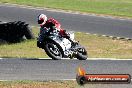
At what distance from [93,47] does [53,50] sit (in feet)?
21.7

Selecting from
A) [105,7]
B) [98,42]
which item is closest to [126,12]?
[105,7]

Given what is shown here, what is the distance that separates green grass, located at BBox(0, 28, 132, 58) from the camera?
19719 millimetres

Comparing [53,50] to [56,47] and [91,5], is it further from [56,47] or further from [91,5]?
[91,5]

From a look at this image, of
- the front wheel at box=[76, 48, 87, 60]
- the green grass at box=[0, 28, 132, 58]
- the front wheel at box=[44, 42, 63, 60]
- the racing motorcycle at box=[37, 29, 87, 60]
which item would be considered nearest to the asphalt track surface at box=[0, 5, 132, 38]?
the green grass at box=[0, 28, 132, 58]

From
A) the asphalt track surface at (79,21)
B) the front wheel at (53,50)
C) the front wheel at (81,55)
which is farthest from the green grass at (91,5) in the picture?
the front wheel at (53,50)

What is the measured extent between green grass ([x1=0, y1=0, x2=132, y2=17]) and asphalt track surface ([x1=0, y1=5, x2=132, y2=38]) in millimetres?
1995

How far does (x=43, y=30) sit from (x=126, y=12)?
1847 centimetres

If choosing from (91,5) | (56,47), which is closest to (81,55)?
(56,47)

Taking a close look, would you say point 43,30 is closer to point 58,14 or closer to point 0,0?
point 58,14

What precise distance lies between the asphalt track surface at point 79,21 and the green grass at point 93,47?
1699mm

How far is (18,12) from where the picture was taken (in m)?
31.8

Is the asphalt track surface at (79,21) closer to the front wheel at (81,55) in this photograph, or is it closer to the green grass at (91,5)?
the green grass at (91,5)

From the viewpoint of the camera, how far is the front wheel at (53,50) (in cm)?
1588

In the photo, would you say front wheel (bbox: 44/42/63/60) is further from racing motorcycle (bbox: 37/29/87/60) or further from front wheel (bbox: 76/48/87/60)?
front wheel (bbox: 76/48/87/60)
